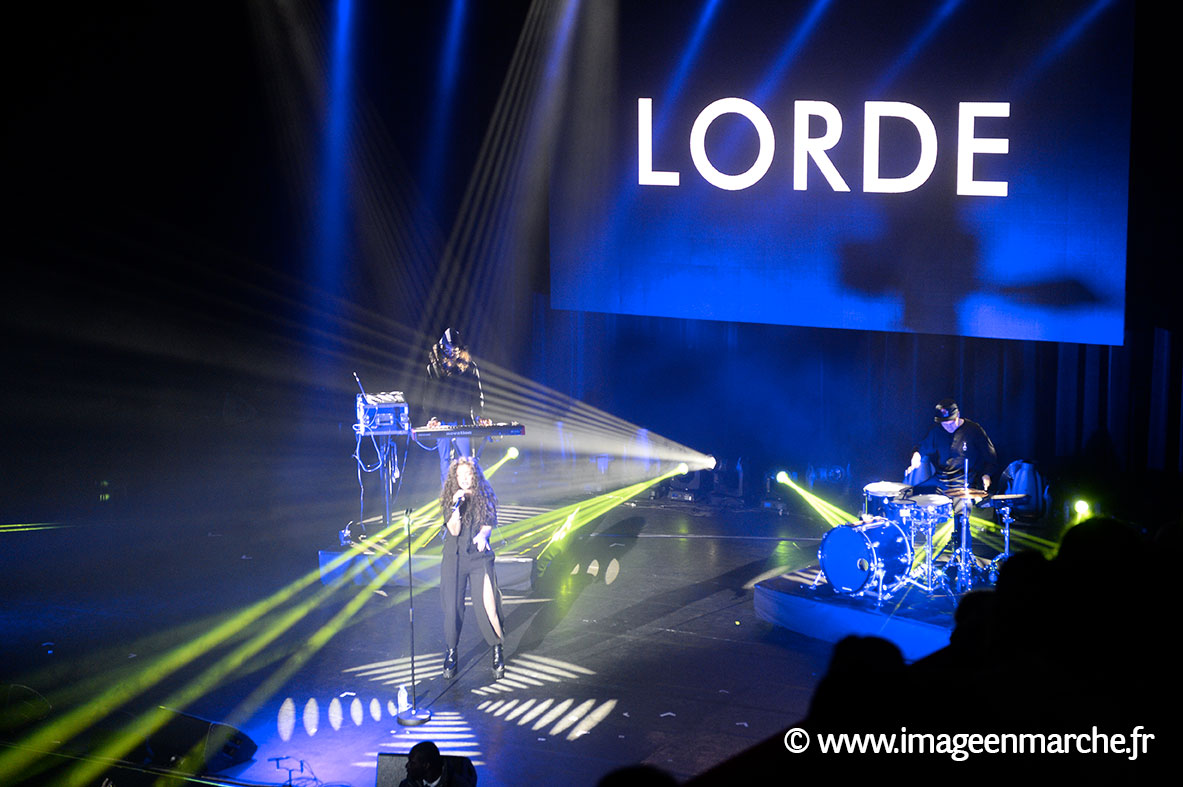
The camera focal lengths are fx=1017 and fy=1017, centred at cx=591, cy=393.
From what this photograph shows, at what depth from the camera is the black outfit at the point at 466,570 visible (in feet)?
20.1

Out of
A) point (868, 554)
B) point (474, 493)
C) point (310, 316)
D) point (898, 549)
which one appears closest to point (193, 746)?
point (474, 493)

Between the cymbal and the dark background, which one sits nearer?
the cymbal

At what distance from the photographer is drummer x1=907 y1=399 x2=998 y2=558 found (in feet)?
25.2

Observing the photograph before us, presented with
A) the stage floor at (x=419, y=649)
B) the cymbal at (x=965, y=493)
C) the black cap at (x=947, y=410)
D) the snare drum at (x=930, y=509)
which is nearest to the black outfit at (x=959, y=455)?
the black cap at (x=947, y=410)

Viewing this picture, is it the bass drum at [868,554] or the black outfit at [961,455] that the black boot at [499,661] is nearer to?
the bass drum at [868,554]

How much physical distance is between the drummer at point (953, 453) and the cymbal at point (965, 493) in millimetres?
212

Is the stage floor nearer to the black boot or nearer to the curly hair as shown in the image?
the black boot

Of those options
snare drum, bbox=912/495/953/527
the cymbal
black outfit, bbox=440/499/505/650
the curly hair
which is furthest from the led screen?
black outfit, bbox=440/499/505/650

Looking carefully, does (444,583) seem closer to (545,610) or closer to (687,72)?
(545,610)

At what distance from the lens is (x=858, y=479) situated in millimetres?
10266

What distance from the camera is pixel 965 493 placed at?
7.05m

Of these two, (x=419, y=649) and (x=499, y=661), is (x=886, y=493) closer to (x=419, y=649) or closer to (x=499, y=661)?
(x=499, y=661)

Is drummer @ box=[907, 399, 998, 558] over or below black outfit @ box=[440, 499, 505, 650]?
over

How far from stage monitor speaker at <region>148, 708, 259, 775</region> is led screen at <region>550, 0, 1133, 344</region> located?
19.2 ft
